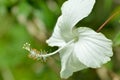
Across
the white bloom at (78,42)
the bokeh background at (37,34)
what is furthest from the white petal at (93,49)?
the bokeh background at (37,34)

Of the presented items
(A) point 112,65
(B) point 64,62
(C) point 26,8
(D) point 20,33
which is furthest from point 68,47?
(D) point 20,33

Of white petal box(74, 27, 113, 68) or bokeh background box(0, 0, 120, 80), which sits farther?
bokeh background box(0, 0, 120, 80)

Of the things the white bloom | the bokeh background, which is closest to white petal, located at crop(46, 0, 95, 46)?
the white bloom

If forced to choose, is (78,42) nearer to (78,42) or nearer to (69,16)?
(78,42)

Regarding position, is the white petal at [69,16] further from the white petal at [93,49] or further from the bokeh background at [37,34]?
the bokeh background at [37,34]

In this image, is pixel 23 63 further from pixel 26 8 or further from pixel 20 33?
pixel 26 8

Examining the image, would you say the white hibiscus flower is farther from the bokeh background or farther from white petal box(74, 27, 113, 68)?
the bokeh background

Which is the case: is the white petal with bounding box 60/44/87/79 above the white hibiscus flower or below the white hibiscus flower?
below
